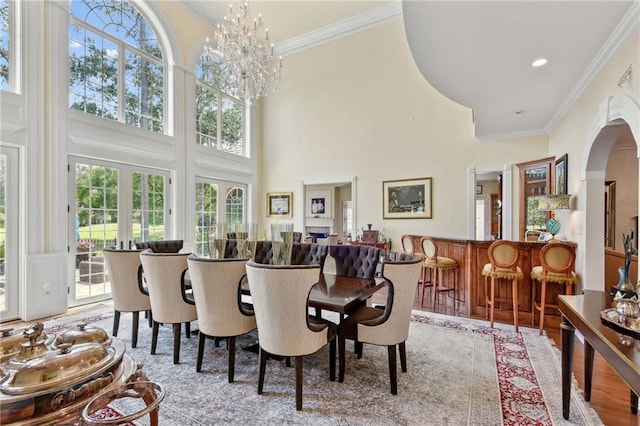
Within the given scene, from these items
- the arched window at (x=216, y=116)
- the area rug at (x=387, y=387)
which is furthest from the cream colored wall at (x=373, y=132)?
the area rug at (x=387, y=387)

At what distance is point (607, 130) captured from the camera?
3.03m

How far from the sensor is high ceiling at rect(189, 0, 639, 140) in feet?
7.30

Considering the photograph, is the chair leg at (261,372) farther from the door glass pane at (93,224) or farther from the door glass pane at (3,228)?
the door glass pane at (3,228)

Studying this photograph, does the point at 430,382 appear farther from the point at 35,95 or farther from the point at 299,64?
the point at 299,64

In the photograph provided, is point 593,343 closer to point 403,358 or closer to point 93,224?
point 403,358

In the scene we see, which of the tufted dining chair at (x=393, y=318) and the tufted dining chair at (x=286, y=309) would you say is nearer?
the tufted dining chair at (x=286, y=309)

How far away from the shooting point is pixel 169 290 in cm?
280

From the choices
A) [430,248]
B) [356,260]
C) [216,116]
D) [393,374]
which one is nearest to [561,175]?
[430,248]

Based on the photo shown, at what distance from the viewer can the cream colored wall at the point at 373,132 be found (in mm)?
6039

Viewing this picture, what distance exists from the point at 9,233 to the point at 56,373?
413 centimetres

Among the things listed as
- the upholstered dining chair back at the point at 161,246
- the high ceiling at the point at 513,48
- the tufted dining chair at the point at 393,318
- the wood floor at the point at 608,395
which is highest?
the high ceiling at the point at 513,48

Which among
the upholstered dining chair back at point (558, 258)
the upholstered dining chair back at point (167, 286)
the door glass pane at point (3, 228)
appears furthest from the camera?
the door glass pane at point (3, 228)

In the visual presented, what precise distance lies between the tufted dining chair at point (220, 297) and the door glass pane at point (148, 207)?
360 centimetres

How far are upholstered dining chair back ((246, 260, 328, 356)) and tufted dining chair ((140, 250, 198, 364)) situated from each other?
0.99m
